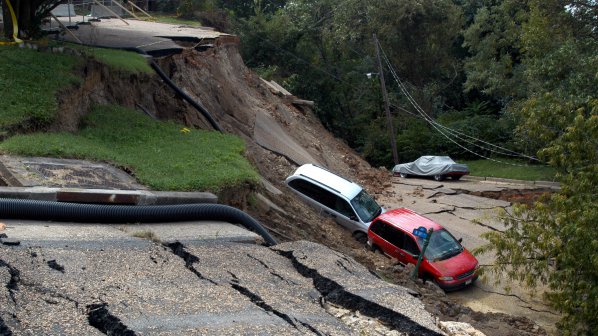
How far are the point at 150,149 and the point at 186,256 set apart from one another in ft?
18.7

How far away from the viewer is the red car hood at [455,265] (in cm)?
1641

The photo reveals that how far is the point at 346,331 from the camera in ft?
25.8

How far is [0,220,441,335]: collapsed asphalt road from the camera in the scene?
7.04 meters

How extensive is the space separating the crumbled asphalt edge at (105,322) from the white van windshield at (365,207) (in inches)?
482

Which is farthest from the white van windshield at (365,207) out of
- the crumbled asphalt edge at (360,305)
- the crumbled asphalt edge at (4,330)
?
the crumbled asphalt edge at (4,330)

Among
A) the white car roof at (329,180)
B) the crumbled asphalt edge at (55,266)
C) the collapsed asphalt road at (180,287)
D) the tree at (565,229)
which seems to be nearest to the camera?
the collapsed asphalt road at (180,287)

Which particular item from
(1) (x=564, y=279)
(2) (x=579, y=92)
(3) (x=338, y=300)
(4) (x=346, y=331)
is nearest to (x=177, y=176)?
(3) (x=338, y=300)

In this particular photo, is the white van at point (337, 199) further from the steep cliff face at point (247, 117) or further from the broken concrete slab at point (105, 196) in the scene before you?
the broken concrete slab at point (105, 196)

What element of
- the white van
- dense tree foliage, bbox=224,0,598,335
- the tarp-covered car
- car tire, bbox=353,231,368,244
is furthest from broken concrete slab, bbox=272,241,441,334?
the tarp-covered car

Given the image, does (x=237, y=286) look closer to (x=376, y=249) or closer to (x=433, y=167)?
(x=376, y=249)

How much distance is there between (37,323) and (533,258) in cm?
1065

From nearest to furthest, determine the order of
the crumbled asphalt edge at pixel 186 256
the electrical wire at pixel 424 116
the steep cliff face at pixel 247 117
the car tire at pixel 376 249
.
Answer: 1. the crumbled asphalt edge at pixel 186 256
2. the steep cliff face at pixel 247 117
3. the car tire at pixel 376 249
4. the electrical wire at pixel 424 116

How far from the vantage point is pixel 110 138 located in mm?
14898

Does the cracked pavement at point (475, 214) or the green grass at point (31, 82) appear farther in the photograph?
the cracked pavement at point (475, 214)
